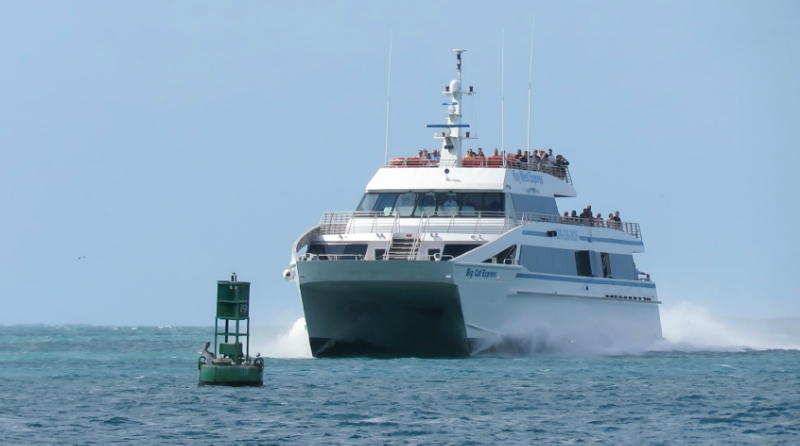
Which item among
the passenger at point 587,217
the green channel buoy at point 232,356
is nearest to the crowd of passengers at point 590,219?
the passenger at point 587,217

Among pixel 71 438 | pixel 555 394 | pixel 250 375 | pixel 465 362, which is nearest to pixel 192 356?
pixel 465 362

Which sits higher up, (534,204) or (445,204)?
(534,204)

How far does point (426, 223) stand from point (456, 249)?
1.16 metres

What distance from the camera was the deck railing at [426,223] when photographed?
40812 mm

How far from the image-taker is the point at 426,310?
39.3 m

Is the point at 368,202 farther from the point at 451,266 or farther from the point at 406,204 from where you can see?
the point at 451,266

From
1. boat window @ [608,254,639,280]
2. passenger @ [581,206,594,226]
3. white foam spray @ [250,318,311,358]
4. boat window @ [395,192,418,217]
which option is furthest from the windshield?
boat window @ [608,254,639,280]

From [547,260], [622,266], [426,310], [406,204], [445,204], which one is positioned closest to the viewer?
[426,310]

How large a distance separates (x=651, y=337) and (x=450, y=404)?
22380mm

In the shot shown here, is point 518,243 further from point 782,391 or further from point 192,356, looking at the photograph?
point 192,356

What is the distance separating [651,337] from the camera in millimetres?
50812

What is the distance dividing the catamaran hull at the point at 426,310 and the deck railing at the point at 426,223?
160 cm

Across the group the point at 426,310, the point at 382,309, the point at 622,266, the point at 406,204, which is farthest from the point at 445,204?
the point at 622,266

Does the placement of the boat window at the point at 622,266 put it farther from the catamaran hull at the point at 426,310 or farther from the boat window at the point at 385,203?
the boat window at the point at 385,203
